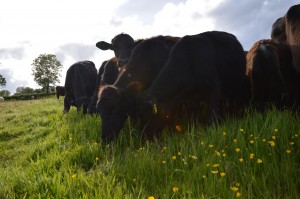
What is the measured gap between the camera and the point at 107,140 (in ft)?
22.9

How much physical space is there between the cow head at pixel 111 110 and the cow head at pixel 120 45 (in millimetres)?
2773

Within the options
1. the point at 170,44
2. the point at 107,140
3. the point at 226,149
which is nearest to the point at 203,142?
the point at 226,149

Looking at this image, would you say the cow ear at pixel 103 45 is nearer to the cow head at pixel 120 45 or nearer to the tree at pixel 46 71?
the cow head at pixel 120 45

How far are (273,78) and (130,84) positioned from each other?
2960 mm

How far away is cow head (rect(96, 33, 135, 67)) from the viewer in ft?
32.5

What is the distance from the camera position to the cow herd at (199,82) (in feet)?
22.9

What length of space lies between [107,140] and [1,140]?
5951mm

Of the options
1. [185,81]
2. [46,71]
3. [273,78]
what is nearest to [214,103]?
[185,81]

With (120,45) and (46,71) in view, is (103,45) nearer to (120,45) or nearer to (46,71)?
(120,45)

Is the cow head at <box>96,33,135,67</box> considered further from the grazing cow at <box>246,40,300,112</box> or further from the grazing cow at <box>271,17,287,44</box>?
the grazing cow at <box>271,17,287,44</box>

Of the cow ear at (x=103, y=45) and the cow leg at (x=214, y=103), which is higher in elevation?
the cow ear at (x=103, y=45)

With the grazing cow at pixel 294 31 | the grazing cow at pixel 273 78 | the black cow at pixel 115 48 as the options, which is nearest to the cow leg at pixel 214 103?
the grazing cow at pixel 273 78

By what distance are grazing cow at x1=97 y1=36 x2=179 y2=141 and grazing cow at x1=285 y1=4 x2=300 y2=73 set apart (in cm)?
273

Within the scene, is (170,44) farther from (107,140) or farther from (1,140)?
(1,140)
